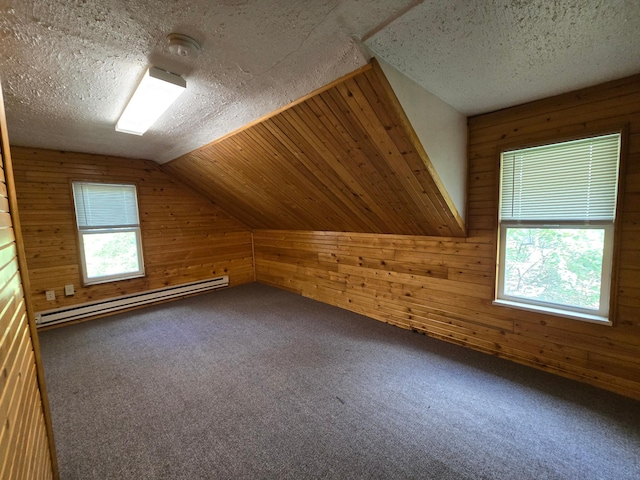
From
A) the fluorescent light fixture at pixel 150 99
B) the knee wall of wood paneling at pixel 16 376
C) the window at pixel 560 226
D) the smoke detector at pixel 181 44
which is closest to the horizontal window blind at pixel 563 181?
the window at pixel 560 226

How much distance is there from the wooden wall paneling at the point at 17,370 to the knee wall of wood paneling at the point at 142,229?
2785mm

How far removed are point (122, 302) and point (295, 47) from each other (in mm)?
4040

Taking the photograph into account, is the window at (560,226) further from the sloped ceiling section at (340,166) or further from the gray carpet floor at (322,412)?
the gray carpet floor at (322,412)

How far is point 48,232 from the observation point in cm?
328

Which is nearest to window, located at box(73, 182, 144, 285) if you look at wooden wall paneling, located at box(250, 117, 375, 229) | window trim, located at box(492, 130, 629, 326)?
wooden wall paneling, located at box(250, 117, 375, 229)

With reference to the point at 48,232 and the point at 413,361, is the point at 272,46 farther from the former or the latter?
the point at 48,232

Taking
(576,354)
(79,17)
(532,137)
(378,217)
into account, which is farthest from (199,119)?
(576,354)

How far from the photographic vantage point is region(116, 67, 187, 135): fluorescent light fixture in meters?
1.67

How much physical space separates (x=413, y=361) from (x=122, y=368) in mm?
2602

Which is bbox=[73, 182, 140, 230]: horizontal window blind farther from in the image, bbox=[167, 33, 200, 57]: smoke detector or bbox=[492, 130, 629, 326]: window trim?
bbox=[492, 130, 629, 326]: window trim

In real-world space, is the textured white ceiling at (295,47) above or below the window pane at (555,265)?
above

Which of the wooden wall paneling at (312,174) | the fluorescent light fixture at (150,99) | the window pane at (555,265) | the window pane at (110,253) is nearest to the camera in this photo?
the fluorescent light fixture at (150,99)

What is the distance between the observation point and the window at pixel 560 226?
6.31 ft

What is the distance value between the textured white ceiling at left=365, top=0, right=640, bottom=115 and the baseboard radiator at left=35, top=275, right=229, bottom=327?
4.29 metres
